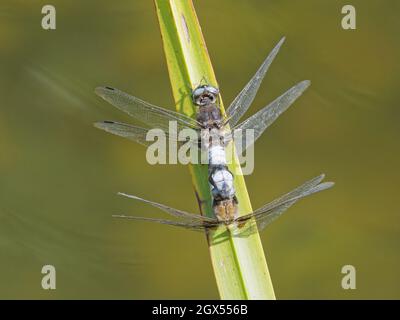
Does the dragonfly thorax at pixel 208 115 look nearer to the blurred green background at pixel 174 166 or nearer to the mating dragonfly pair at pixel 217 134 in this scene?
the mating dragonfly pair at pixel 217 134

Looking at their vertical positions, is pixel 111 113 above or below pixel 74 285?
above

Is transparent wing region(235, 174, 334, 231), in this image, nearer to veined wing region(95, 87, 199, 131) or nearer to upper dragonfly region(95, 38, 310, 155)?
upper dragonfly region(95, 38, 310, 155)

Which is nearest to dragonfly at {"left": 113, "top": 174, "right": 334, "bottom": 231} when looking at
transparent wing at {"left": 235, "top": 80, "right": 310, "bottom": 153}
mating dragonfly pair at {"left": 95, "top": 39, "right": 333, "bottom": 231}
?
mating dragonfly pair at {"left": 95, "top": 39, "right": 333, "bottom": 231}

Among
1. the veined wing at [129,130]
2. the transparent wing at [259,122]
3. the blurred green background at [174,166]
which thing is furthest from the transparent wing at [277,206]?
the blurred green background at [174,166]

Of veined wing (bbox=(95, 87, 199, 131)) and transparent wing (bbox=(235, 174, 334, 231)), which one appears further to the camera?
veined wing (bbox=(95, 87, 199, 131))

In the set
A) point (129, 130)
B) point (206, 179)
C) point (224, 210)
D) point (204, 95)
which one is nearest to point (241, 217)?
point (224, 210)
